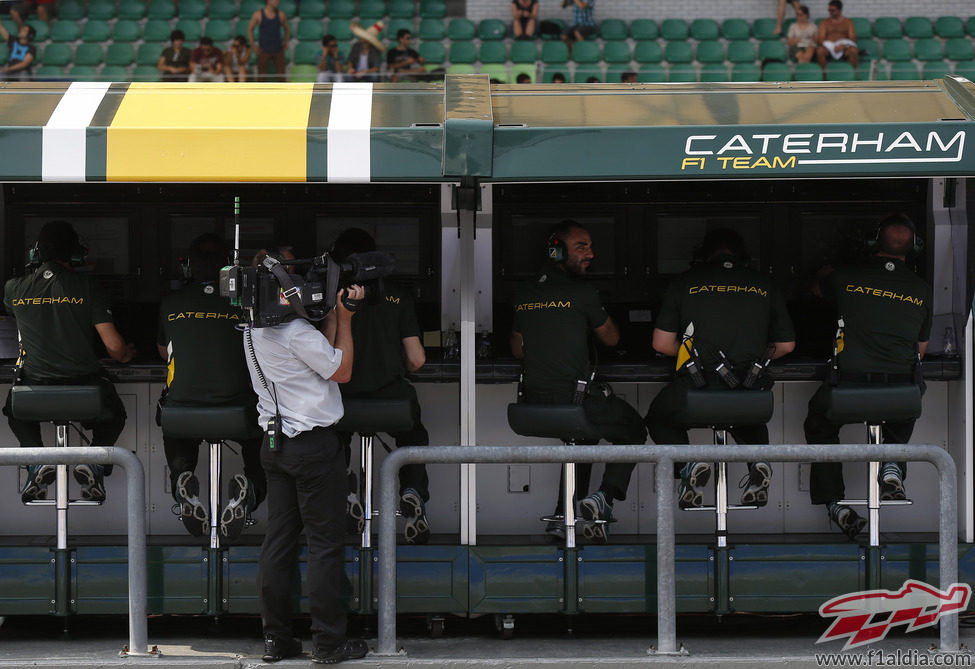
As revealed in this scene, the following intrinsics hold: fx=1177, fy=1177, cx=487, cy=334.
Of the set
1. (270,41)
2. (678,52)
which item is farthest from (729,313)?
(678,52)

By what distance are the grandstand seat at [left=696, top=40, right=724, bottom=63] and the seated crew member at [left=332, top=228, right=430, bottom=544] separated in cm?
1002

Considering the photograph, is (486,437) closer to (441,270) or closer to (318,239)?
(441,270)

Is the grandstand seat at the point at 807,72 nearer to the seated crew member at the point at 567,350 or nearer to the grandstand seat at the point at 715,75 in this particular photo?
the grandstand seat at the point at 715,75

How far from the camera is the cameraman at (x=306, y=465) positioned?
16.6 feet

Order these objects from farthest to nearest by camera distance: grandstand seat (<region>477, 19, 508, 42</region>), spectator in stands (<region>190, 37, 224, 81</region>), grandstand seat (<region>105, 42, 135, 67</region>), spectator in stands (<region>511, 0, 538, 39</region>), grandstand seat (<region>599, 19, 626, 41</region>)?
grandstand seat (<region>599, 19, 626, 41</region>) → grandstand seat (<region>477, 19, 508, 42</region>) → spectator in stands (<region>511, 0, 538, 39</region>) → grandstand seat (<region>105, 42, 135, 67</region>) → spectator in stands (<region>190, 37, 224, 81</region>)

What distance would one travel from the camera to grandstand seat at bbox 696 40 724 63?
48.5 feet

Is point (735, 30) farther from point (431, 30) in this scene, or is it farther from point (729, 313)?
point (729, 313)

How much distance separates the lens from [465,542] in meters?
5.73

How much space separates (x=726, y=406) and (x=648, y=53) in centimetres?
996

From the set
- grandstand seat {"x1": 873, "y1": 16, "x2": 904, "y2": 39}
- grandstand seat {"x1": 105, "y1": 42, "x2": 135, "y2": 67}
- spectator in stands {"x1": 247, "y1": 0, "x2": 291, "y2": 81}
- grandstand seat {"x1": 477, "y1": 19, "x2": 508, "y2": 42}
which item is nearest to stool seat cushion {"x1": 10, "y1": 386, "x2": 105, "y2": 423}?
spectator in stands {"x1": 247, "y1": 0, "x2": 291, "y2": 81}

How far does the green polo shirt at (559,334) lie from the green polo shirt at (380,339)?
0.59 m

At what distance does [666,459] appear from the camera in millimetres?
4906

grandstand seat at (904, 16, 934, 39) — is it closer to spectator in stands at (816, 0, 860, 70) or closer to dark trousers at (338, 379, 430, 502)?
spectator in stands at (816, 0, 860, 70)

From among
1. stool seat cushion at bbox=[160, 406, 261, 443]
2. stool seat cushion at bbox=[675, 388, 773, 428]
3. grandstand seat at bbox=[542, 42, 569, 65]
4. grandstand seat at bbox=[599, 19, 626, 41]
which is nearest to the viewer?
stool seat cushion at bbox=[160, 406, 261, 443]
